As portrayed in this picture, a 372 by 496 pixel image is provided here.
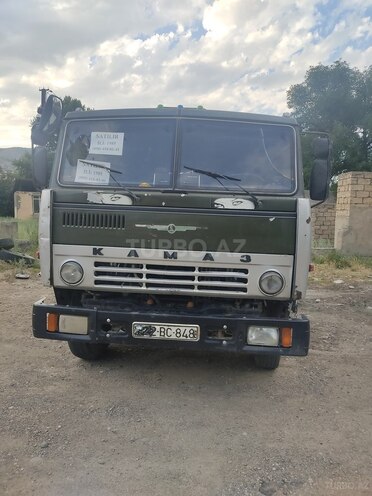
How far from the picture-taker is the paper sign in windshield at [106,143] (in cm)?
405

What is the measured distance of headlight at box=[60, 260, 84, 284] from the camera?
3799 mm

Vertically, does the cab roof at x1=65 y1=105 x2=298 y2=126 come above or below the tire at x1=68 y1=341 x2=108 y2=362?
above

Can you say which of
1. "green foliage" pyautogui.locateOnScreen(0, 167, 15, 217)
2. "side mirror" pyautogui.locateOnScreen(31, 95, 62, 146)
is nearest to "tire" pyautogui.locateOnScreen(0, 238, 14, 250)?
Result: "side mirror" pyautogui.locateOnScreen(31, 95, 62, 146)

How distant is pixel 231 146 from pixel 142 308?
1.60m

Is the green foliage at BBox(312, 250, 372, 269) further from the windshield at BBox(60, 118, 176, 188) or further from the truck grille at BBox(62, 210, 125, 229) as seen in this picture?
the truck grille at BBox(62, 210, 125, 229)

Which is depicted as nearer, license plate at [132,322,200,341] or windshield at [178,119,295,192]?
license plate at [132,322,200,341]

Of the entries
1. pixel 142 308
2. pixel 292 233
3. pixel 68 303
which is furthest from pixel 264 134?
pixel 68 303

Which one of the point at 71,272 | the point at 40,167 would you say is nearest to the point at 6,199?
the point at 40,167

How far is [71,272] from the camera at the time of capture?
3807 mm

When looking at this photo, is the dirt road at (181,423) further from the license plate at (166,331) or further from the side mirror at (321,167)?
the side mirror at (321,167)

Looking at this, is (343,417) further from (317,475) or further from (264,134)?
(264,134)

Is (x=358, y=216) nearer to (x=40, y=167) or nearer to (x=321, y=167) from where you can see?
(x=321, y=167)

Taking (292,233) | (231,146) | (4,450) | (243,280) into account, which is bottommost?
(4,450)

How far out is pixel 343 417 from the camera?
3.60 m
